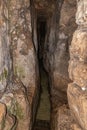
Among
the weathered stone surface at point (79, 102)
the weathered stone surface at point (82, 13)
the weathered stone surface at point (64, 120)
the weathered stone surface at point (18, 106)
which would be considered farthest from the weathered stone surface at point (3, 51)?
the weathered stone surface at point (82, 13)

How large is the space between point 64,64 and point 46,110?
236 cm

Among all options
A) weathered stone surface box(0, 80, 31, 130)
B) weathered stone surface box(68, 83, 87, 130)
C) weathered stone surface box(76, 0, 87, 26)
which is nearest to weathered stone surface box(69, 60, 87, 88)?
weathered stone surface box(68, 83, 87, 130)

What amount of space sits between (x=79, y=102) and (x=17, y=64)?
2.54m

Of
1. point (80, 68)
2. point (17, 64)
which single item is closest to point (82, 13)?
point (80, 68)

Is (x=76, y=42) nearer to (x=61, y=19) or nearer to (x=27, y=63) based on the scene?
(x=27, y=63)

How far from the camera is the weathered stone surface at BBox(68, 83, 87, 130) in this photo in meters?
4.22

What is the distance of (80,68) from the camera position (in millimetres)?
4379

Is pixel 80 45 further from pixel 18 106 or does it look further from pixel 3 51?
pixel 18 106

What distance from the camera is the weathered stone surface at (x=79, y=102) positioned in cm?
422

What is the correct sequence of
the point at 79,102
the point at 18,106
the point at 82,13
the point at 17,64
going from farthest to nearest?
the point at 17,64
the point at 18,106
the point at 82,13
the point at 79,102

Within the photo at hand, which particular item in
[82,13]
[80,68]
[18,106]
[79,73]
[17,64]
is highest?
[82,13]

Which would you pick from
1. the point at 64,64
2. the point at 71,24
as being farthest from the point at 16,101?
the point at 71,24

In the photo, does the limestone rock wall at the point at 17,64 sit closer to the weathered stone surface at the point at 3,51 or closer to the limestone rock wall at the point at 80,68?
the weathered stone surface at the point at 3,51

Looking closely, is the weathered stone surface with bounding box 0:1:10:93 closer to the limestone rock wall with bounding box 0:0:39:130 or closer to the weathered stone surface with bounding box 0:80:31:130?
the limestone rock wall with bounding box 0:0:39:130
